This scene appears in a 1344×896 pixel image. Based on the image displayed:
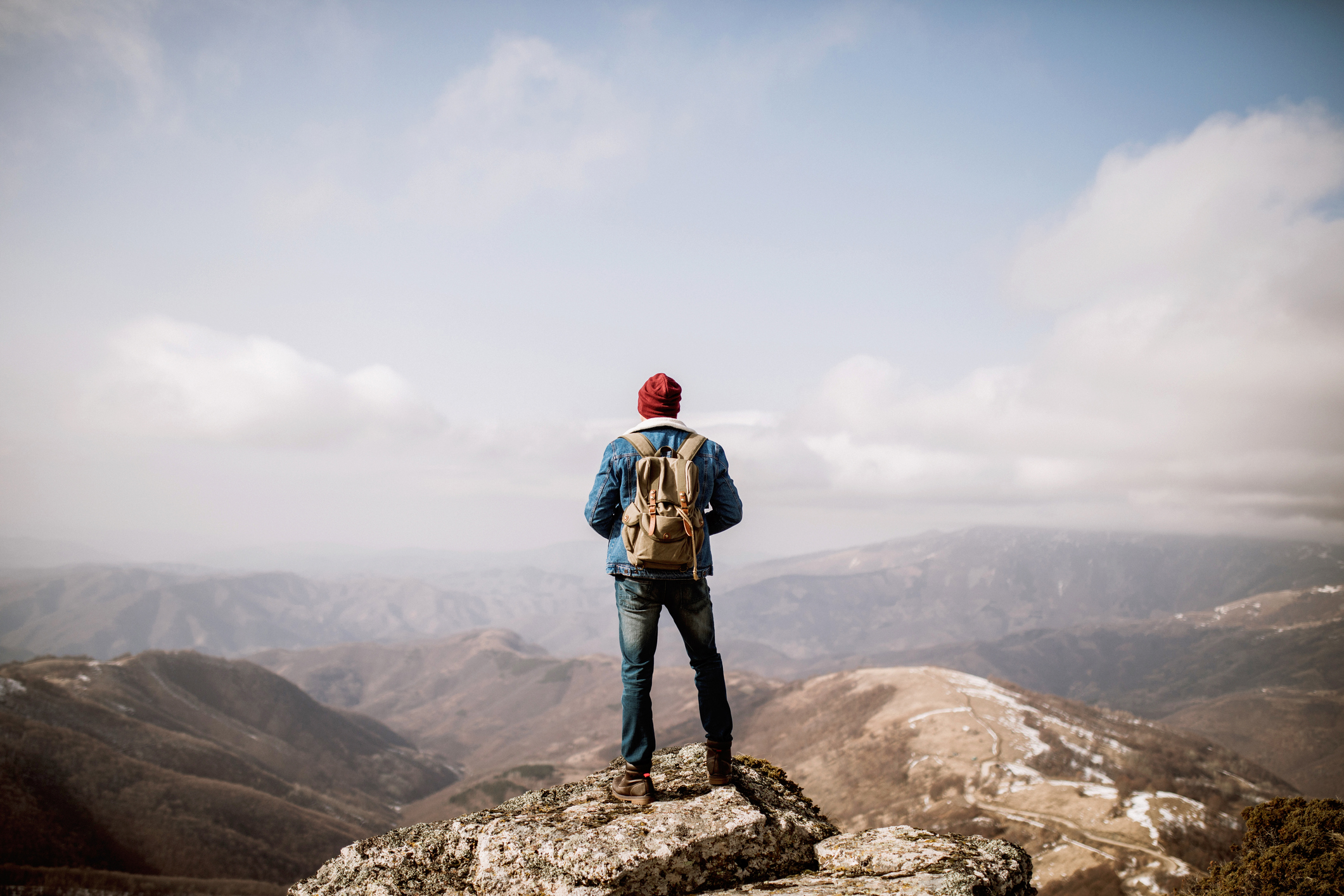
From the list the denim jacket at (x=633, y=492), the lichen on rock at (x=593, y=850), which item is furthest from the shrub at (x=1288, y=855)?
the denim jacket at (x=633, y=492)

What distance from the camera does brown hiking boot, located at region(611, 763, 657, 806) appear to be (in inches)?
253

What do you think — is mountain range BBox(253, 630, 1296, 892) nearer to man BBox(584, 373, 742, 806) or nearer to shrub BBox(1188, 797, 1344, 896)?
shrub BBox(1188, 797, 1344, 896)

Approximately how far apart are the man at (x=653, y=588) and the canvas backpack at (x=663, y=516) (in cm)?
5

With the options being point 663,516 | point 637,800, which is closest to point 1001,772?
point 637,800

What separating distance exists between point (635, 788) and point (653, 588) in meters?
2.14

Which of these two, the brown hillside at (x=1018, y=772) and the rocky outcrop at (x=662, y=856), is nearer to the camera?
the rocky outcrop at (x=662, y=856)

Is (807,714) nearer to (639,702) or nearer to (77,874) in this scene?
(77,874)

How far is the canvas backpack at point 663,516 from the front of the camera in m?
5.95

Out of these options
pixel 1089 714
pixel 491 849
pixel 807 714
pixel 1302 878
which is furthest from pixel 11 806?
pixel 1089 714

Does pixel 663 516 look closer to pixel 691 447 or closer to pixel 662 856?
pixel 691 447

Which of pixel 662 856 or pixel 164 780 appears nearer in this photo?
pixel 662 856

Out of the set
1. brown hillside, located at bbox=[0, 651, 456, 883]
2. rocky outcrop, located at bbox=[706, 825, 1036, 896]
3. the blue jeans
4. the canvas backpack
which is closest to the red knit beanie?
the canvas backpack

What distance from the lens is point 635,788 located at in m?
6.50

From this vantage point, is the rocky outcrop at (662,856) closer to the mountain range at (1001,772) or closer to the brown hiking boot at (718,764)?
the brown hiking boot at (718,764)
